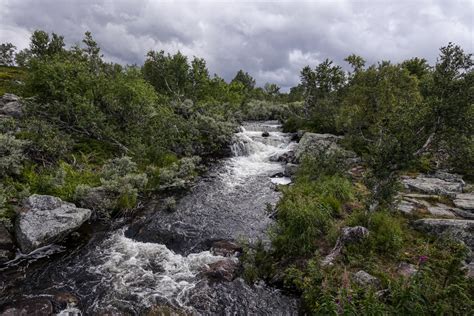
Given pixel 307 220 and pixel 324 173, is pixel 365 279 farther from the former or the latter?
pixel 324 173

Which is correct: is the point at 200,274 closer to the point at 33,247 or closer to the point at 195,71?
the point at 33,247

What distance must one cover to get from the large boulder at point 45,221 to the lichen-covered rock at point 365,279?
39.8 feet

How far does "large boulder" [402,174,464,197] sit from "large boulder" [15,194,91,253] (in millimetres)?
18876

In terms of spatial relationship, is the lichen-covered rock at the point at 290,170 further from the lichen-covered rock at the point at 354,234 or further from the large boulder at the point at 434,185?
the lichen-covered rock at the point at 354,234

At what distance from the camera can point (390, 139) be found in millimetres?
11477

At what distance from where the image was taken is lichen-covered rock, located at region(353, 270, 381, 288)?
8562 millimetres

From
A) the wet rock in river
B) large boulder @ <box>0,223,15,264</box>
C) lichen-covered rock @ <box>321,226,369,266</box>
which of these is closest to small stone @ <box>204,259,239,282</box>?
lichen-covered rock @ <box>321,226,369,266</box>

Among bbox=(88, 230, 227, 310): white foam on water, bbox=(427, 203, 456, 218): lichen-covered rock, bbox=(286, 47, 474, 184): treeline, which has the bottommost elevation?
bbox=(88, 230, 227, 310): white foam on water

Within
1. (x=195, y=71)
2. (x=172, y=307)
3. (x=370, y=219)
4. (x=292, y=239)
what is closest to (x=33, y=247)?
(x=172, y=307)

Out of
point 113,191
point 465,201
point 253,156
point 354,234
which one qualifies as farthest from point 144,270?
point 253,156

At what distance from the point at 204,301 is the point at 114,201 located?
864 cm

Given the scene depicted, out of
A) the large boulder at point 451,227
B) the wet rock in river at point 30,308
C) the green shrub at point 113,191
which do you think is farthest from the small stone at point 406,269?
the green shrub at point 113,191

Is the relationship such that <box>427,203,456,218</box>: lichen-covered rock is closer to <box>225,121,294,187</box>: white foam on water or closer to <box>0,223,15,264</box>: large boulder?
<box>225,121,294,187</box>: white foam on water

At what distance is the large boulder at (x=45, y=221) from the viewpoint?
37.1 ft
